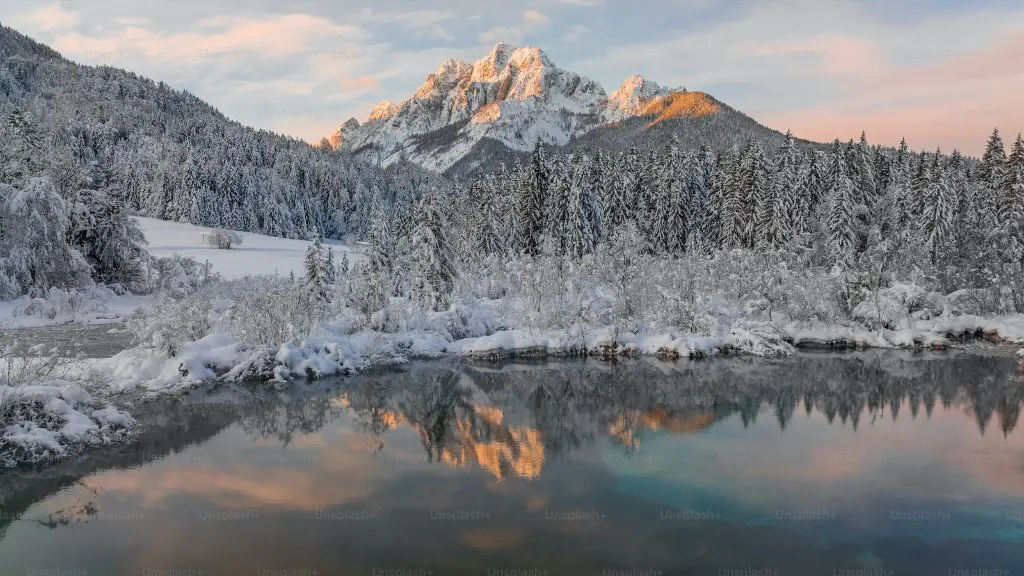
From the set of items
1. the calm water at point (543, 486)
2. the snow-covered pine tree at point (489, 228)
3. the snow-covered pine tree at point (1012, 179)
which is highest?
the snow-covered pine tree at point (1012, 179)

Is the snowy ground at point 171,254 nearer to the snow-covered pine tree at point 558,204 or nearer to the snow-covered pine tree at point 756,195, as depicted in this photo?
the snow-covered pine tree at point 558,204

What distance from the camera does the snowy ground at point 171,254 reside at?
121ft

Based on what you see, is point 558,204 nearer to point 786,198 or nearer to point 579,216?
point 579,216

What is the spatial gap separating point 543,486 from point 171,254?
59151 millimetres

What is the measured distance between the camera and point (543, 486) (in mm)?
15445

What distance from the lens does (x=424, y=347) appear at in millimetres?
32906

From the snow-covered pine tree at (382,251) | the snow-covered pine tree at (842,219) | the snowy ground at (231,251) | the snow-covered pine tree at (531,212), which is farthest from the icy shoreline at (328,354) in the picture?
the snow-covered pine tree at (531,212)

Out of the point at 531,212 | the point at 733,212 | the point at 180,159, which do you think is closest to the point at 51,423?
the point at 531,212

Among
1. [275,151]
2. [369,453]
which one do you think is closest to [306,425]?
[369,453]

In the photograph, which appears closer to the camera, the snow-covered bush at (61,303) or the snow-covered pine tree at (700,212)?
the snow-covered bush at (61,303)

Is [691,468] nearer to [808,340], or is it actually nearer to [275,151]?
[808,340]

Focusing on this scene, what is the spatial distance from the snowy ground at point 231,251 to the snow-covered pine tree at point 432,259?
65.7 feet

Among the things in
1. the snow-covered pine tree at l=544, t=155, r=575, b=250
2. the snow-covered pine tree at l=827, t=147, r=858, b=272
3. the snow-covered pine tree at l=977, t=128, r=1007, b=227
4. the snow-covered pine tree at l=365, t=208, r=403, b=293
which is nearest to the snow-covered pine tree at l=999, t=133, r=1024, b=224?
the snow-covered pine tree at l=977, t=128, r=1007, b=227

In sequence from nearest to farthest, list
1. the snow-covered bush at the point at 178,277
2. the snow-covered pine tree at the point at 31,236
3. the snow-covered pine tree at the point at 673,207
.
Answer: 1. the snow-covered pine tree at the point at 31,236
2. the snow-covered bush at the point at 178,277
3. the snow-covered pine tree at the point at 673,207
